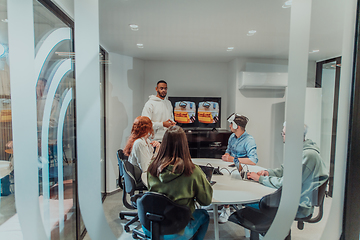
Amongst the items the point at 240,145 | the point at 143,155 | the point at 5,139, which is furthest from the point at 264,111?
the point at 5,139

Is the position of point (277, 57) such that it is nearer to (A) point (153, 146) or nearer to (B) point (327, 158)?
(B) point (327, 158)

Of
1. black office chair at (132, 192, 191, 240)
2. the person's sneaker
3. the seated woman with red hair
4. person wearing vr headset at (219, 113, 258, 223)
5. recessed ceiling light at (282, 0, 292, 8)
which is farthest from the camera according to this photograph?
the person's sneaker

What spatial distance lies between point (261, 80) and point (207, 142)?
0.66m

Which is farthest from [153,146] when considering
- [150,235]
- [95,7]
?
[95,7]

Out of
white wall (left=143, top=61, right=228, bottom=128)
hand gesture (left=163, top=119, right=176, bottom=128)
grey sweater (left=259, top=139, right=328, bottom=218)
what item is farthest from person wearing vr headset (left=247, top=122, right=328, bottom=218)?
hand gesture (left=163, top=119, right=176, bottom=128)

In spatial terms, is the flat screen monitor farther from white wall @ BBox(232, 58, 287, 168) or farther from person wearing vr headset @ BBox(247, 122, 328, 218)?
person wearing vr headset @ BBox(247, 122, 328, 218)

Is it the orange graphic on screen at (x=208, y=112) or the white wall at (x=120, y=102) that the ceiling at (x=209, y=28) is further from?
the orange graphic on screen at (x=208, y=112)

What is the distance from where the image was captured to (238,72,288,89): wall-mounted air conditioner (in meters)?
1.39

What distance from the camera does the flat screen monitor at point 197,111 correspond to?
152 centimetres

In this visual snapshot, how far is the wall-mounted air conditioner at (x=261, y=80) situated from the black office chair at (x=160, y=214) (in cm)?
104

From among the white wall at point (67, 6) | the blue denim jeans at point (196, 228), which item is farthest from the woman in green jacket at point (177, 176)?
the white wall at point (67, 6)

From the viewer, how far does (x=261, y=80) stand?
58.6 inches

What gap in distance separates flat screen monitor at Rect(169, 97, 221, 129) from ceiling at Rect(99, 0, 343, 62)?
334 millimetres

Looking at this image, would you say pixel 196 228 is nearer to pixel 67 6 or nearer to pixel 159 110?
pixel 159 110
